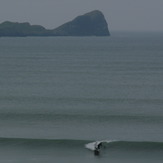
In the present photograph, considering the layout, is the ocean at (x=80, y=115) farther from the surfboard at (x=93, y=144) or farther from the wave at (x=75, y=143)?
the surfboard at (x=93, y=144)

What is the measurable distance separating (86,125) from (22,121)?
586 cm

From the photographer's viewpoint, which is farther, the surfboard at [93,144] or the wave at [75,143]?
the wave at [75,143]

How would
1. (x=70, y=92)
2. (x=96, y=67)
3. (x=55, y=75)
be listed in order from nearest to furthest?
1. (x=70, y=92)
2. (x=55, y=75)
3. (x=96, y=67)

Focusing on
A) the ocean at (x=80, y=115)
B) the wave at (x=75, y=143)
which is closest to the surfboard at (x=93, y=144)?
the wave at (x=75, y=143)

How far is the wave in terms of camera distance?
42.4 m

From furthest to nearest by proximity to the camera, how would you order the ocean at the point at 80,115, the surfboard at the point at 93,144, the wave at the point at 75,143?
the wave at the point at 75,143 → the ocean at the point at 80,115 → the surfboard at the point at 93,144

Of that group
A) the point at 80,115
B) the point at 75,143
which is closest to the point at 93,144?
the point at 75,143

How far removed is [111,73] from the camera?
94.2m

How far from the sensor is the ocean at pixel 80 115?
1635 inches

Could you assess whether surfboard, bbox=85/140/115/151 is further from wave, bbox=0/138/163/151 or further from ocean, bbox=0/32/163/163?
ocean, bbox=0/32/163/163

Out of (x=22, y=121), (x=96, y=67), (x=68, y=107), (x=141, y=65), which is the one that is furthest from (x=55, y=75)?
(x=22, y=121)

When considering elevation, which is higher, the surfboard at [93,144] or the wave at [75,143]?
the wave at [75,143]

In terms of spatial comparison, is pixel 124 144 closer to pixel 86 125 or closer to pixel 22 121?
pixel 86 125

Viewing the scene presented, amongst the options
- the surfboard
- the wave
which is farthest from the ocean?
the surfboard
